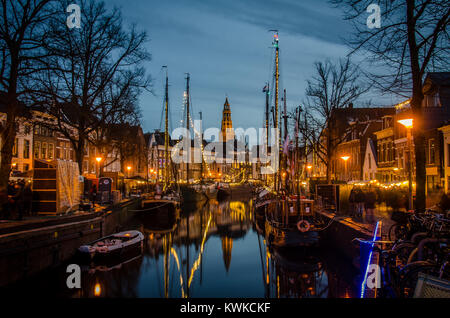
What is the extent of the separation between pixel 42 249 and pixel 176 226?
19.7 metres

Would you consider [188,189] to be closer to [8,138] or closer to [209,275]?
[209,275]

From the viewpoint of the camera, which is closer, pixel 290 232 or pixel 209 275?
pixel 209 275

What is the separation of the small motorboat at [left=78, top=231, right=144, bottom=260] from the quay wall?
103 centimetres

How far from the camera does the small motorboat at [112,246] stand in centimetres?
1741

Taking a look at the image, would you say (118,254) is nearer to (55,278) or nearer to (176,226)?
(55,278)

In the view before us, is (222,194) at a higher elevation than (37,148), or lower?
lower

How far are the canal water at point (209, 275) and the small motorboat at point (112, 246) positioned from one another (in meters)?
0.50

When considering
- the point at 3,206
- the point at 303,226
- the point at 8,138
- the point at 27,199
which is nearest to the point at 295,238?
the point at 303,226

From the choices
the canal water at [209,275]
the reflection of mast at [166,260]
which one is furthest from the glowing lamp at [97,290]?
the reflection of mast at [166,260]

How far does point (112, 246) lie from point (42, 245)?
3.50 meters

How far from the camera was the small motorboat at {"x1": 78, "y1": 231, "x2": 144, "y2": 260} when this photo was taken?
685 inches

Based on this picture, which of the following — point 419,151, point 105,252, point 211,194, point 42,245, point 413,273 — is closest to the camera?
point 413,273

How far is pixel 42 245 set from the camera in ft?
50.2
